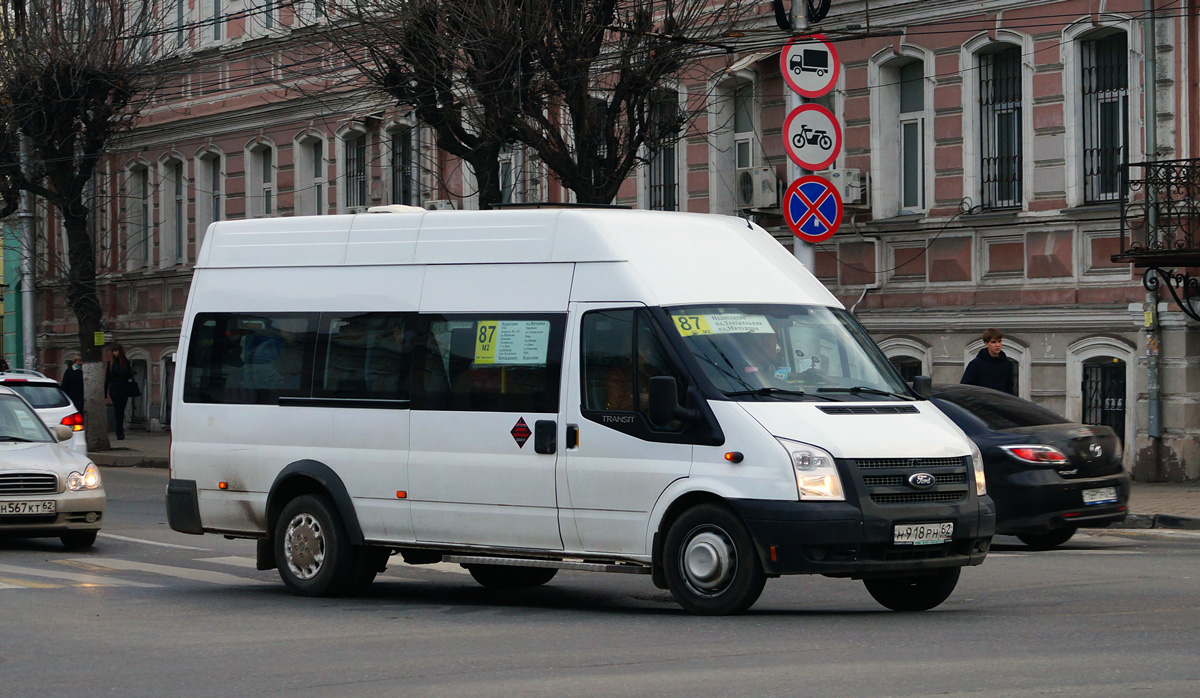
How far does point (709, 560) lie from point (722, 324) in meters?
1.42

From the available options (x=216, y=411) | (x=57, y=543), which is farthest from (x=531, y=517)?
(x=57, y=543)

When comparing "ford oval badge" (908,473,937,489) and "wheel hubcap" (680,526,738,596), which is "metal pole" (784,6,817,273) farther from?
"wheel hubcap" (680,526,738,596)

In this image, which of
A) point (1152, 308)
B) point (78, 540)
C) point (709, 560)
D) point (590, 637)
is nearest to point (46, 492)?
point (78, 540)

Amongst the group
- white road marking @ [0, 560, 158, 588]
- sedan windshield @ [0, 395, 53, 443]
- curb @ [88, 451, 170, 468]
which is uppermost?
sedan windshield @ [0, 395, 53, 443]

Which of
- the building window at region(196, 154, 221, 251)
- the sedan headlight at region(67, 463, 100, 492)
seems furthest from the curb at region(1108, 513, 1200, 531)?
the building window at region(196, 154, 221, 251)

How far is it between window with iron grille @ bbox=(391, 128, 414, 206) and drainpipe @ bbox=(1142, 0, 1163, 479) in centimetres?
1484

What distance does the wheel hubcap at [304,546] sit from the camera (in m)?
11.5

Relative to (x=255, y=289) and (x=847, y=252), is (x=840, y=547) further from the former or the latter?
(x=847, y=252)

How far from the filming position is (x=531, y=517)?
10500 millimetres

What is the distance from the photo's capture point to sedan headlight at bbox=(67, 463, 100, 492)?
596 inches

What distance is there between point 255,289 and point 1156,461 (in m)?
13.2

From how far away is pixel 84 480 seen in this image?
15.2m

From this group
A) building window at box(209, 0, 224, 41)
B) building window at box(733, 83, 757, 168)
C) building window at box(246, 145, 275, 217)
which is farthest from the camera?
building window at box(209, 0, 224, 41)

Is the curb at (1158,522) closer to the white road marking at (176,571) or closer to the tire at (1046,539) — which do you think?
the tire at (1046,539)
